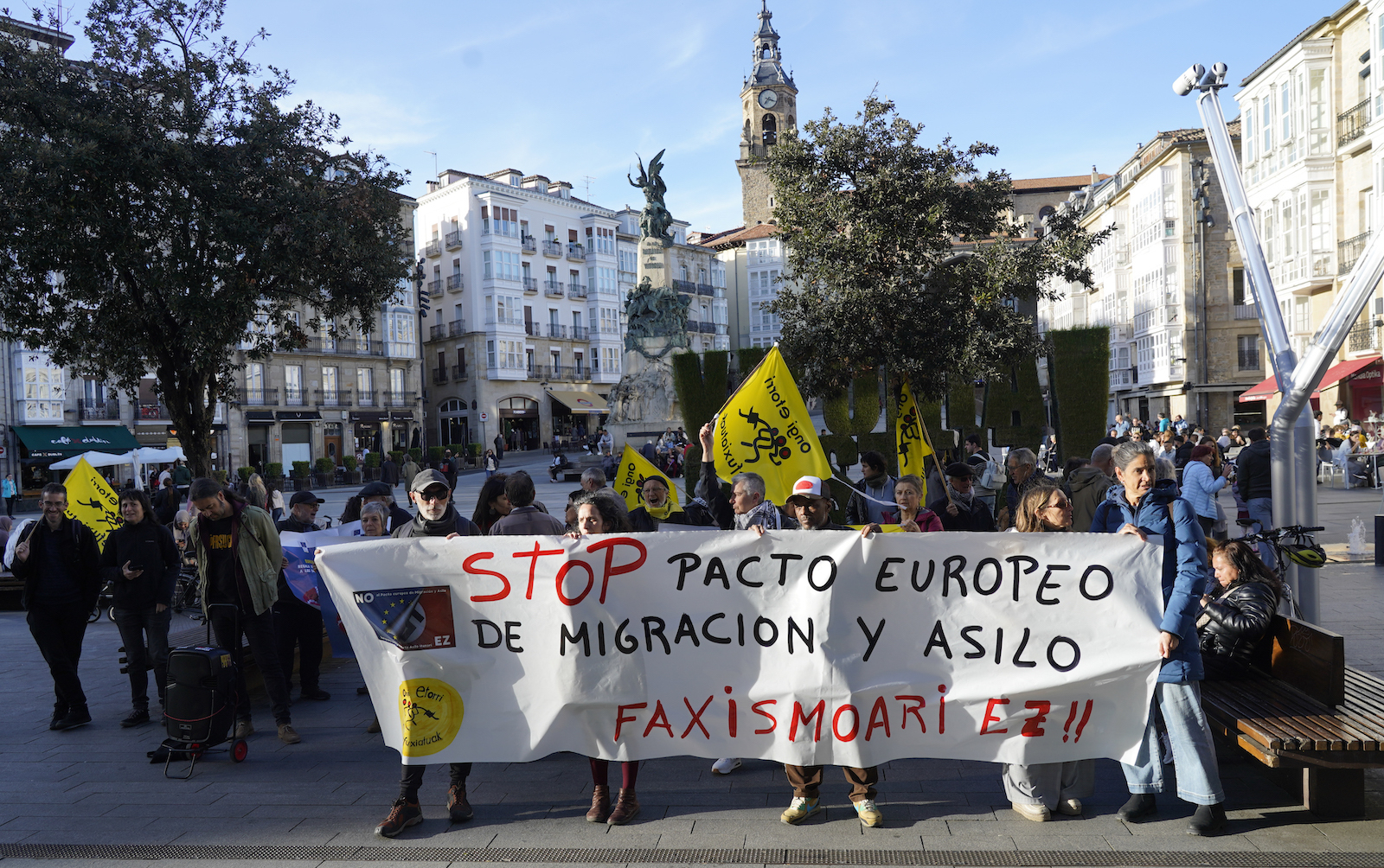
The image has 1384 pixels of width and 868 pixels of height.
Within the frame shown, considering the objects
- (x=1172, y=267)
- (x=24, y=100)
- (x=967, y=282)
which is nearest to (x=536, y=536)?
(x=24, y=100)

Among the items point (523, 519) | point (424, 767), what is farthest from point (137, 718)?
point (523, 519)

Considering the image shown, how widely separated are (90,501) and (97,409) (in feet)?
122

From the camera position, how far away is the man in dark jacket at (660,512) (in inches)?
270

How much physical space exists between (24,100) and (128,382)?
13.5 ft

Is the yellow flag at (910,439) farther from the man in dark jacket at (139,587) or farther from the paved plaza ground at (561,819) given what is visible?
the man in dark jacket at (139,587)

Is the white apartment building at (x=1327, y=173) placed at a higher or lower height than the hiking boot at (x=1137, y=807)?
higher

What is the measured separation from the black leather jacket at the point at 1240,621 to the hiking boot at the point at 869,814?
200cm

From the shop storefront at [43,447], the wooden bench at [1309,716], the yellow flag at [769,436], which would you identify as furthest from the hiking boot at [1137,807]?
the shop storefront at [43,447]

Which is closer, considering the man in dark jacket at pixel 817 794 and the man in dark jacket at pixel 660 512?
the man in dark jacket at pixel 817 794

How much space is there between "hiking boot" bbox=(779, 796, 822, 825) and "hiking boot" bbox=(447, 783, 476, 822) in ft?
5.21

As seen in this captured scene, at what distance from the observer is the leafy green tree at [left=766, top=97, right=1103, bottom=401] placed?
15852 millimetres

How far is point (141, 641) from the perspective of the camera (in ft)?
22.8

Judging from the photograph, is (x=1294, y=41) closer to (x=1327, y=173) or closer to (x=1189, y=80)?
(x=1327, y=173)

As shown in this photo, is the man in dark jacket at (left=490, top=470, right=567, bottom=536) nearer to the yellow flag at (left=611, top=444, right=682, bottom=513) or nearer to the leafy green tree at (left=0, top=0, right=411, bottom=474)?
the yellow flag at (left=611, top=444, right=682, bottom=513)
